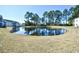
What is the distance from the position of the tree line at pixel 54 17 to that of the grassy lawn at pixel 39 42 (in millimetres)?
90

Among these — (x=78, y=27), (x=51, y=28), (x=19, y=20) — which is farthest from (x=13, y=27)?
(x=78, y=27)

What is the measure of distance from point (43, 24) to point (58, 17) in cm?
17

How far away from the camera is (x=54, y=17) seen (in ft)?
15.0

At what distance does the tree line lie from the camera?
14.9 feet

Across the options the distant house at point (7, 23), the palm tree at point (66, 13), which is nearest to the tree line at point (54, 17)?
the palm tree at point (66, 13)

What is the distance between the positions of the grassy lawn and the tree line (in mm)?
90

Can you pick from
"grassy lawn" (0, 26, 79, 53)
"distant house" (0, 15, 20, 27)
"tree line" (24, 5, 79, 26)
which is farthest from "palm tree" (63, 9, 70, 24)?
"distant house" (0, 15, 20, 27)

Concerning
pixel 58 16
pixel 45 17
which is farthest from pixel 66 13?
pixel 45 17

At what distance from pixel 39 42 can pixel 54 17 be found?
12.0 inches

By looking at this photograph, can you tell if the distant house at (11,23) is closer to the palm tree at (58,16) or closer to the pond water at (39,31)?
the pond water at (39,31)

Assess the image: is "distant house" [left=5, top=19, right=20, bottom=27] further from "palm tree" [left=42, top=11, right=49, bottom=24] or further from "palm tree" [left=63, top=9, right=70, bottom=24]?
"palm tree" [left=63, top=9, right=70, bottom=24]

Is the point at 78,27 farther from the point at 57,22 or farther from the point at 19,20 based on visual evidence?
the point at 19,20

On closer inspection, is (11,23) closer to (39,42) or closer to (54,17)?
(39,42)

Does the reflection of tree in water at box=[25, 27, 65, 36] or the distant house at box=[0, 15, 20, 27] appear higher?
the distant house at box=[0, 15, 20, 27]
